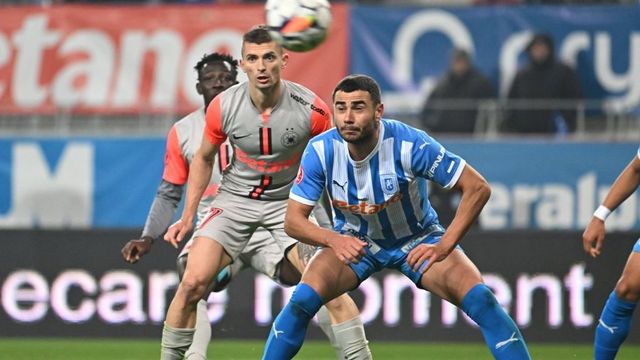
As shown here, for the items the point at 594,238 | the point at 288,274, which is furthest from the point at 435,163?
the point at 288,274

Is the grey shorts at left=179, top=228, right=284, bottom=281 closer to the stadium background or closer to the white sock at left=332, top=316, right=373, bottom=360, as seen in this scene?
the white sock at left=332, top=316, right=373, bottom=360

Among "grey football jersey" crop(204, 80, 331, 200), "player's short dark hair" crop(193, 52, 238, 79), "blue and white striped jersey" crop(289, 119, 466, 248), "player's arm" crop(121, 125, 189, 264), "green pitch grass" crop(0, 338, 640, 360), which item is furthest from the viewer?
"green pitch grass" crop(0, 338, 640, 360)

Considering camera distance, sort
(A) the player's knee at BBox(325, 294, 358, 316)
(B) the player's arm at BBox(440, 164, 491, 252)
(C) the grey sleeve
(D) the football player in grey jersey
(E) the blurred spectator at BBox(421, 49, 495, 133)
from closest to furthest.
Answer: (B) the player's arm at BBox(440, 164, 491, 252)
(D) the football player in grey jersey
(A) the player's knee at BBox(325, 294, 358, 316)
(C) the grey sleeve
(E) the blurred spectator at BBox(421, 49, 495, 133)

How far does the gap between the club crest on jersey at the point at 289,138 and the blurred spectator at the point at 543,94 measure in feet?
22.6

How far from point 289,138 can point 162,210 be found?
1087mm

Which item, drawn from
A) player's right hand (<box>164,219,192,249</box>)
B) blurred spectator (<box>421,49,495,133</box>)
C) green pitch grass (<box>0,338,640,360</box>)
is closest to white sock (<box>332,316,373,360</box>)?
player's right hand (<box>164,219,192,249</box>)

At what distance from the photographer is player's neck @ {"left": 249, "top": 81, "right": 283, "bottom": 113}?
8141 mm

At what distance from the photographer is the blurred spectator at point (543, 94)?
1457cm

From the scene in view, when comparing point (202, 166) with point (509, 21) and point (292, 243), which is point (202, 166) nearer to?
point (292, 243)

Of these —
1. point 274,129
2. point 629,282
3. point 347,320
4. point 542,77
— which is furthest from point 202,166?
point 542,77

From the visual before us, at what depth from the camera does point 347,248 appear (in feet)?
23.1

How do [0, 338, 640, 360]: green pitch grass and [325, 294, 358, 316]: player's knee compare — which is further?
[0, 338, 640, 360]: green pitch grass

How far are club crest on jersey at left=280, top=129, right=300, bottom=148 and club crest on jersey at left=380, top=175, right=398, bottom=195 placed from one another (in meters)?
0.99

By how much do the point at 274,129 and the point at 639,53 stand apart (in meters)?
7.65
